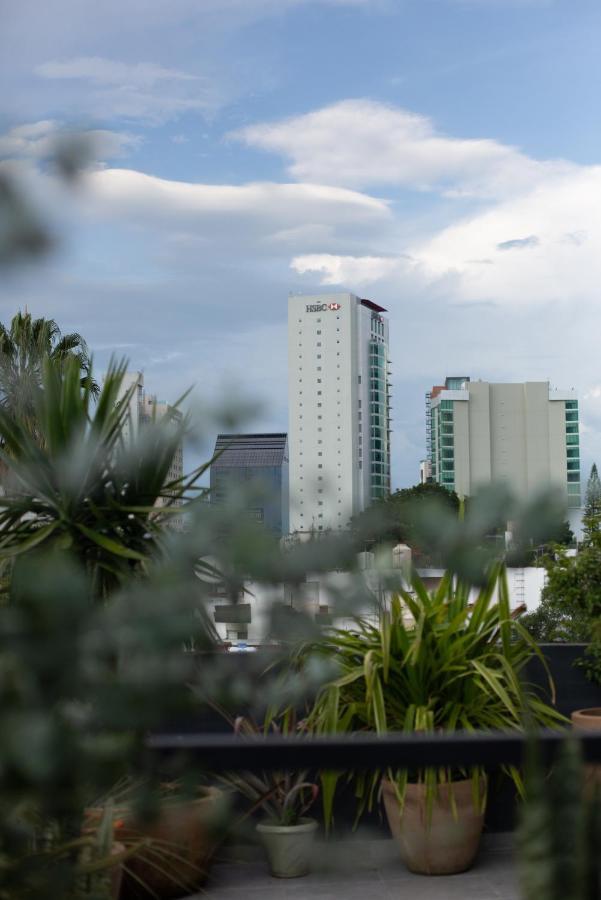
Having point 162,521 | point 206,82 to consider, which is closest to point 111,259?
point 206,82

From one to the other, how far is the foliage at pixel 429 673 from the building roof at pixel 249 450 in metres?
2.23

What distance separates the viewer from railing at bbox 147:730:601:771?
940mm

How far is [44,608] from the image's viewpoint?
0.53 metres

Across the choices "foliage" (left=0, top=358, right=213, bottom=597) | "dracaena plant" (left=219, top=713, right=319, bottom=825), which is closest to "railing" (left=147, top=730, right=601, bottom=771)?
"foliage" (left=0, top=358, right=213, bottom=597)

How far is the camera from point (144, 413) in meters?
2.42

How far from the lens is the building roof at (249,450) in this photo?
140 centimetres

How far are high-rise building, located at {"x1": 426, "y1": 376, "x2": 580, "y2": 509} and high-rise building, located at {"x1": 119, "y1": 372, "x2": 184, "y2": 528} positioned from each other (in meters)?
89.4

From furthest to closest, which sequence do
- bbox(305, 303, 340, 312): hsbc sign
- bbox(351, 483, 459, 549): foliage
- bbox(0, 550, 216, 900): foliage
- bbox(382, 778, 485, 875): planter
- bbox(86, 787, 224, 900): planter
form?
bbox(305, 303, 340, 312): hsbc sign, bbox(382, 778, 485, 875): planter, bbox(351, 483, 459, 549): foliage, bbox(86, 787, 224, 900): planter, bbox(0, 550, 216, 900): foliage

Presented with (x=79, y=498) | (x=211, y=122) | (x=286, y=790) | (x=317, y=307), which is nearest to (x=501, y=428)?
(x=317, y=307)

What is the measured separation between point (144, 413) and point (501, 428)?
3773 inches

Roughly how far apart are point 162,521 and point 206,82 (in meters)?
1.77

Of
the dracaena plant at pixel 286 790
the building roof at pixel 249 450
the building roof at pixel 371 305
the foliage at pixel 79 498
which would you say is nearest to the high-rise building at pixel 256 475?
the building roof at pixel 249 450

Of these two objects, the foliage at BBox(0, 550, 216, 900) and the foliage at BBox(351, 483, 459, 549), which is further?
the foliage at BBox(351, 483, 459, 549)

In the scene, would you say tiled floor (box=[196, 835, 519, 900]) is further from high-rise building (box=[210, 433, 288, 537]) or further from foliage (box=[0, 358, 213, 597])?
high-rise building (box=[210, 433, 288, 537])
